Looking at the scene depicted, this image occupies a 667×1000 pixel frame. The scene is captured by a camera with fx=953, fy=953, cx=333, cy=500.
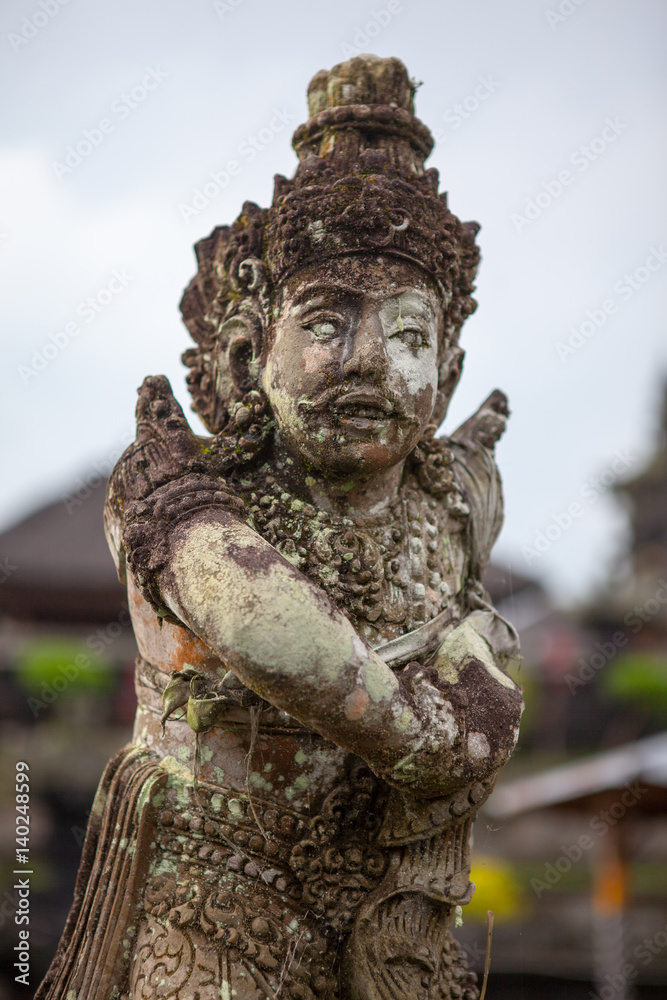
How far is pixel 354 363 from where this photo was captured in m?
2.78

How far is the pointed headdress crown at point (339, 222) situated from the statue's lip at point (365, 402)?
16.8 inches

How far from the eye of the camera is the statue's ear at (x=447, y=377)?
10.7 ft

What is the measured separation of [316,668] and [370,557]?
676 mm

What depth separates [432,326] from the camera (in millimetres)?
3008

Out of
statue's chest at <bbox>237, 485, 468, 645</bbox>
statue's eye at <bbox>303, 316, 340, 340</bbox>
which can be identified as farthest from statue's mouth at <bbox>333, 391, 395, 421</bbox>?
statue's chest at <bbox>237, 485, 468, 645</bbox>

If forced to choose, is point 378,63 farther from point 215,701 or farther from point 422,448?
point 215,701

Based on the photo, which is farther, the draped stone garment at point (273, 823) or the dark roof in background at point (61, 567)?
the dark roof in background at point (61, 567)

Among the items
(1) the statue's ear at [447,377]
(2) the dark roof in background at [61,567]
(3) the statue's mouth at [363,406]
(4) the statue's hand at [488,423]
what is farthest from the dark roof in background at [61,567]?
(3) the statue's mouth at [363,406]

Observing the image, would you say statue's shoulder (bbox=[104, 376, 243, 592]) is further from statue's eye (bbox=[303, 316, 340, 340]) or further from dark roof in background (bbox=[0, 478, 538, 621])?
dark roof in background (bbox=[0, 478, 538, 621])

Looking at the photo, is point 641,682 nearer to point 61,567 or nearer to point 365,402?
point 61,567

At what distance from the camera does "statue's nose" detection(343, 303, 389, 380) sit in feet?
9.12

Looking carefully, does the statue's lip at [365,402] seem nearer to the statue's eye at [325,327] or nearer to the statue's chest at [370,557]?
the statue's eye at [325,327]

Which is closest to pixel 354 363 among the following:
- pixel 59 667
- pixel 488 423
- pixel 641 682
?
pixel 488 423

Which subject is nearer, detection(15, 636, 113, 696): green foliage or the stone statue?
the stone statue
